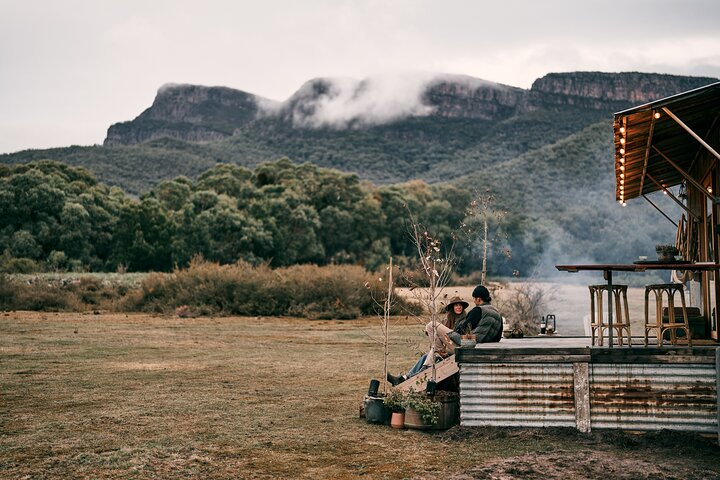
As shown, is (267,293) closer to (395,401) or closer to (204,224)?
(204,224)

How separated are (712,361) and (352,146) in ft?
273

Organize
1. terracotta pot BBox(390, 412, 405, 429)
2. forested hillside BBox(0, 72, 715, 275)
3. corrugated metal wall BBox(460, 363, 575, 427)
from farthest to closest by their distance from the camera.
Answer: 1. forested hillside BBox(0, 72, 715, 275)
2. terracotta pot BBox(390, 412, 405, 429)
3. corrugated metal wall BBox(460, 363, 575, 427)

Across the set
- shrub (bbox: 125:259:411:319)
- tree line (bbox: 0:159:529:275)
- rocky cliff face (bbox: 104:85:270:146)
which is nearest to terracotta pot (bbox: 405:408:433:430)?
shrub (bbox: 125:259:411:319)

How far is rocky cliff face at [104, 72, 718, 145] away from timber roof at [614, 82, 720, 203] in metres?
69.1

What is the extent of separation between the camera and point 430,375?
8766 millimetres

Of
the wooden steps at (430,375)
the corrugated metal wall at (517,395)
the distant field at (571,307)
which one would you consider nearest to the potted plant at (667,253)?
the corrugated metal wall at (517,395)

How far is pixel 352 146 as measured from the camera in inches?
3526

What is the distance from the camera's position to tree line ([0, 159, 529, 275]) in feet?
149

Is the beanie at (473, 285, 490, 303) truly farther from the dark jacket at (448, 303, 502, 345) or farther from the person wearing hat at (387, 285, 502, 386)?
the dark jacket at (448, 303, 502, 345)

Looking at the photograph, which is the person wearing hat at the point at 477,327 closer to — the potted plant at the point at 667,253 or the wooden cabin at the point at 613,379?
the wooden cabin at the point at 613,379

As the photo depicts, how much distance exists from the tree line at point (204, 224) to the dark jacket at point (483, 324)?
3096 centimetres

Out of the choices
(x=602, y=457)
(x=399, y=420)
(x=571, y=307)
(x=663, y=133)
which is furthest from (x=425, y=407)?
(x=571, y=307)

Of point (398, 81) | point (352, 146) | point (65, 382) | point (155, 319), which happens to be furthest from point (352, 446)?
point (398, 81)

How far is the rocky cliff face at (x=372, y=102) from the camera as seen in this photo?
265 ft
